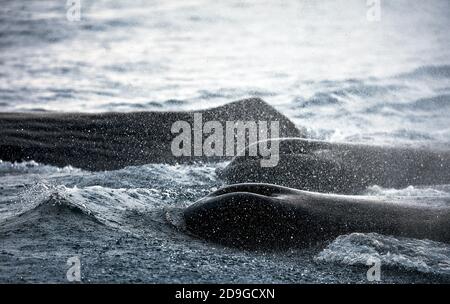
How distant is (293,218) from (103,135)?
383cm

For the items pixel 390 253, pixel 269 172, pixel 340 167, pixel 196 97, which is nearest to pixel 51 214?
pixel 269 172

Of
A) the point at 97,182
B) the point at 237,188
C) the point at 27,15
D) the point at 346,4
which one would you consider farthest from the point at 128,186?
the point at 346,4

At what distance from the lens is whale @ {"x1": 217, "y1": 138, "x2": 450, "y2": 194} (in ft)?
20.9

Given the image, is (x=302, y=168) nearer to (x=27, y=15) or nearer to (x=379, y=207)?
(x=379, y=207)

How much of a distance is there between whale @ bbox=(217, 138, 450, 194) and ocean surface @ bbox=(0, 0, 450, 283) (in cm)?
21

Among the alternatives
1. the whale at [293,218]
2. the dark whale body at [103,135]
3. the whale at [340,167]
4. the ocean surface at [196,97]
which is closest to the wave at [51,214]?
the ocean surface at [196,97]

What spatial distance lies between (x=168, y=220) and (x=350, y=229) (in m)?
1.32

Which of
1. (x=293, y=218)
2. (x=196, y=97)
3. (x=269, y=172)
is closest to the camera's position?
(x=293, y=218)

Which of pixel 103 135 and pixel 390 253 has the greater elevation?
pixel 103 135

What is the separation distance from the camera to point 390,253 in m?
4.61

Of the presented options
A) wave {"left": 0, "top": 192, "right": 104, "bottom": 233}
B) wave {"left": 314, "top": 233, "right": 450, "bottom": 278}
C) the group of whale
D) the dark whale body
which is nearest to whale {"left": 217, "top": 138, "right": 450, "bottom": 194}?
the group of whale

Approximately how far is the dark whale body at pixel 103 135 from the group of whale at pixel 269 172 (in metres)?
0.01

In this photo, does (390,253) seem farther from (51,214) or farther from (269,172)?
(51,214)

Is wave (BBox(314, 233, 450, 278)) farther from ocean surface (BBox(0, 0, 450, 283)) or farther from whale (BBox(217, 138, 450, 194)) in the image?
whale (BBox(217, 138, 450, 194))
